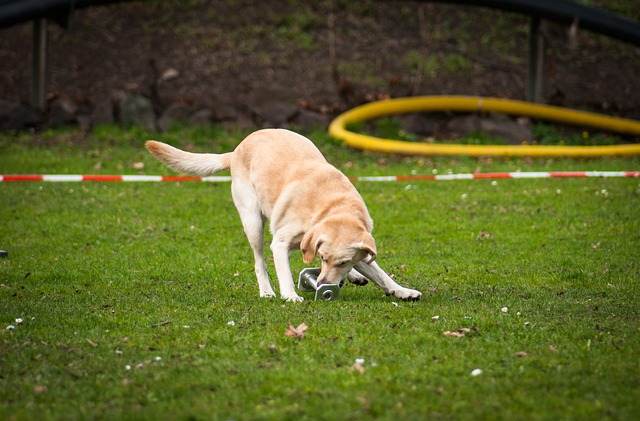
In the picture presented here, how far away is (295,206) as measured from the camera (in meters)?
7.50

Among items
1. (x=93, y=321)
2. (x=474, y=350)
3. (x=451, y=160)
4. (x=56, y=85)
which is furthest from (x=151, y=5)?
(x=474, y=350)

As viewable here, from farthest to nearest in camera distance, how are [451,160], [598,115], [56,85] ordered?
1. [56,85]
2. [598,115]
3. [451,160]

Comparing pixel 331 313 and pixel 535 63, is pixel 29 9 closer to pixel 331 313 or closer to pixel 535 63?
pixel 535 63

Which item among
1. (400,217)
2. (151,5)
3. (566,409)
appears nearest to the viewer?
(566,409)

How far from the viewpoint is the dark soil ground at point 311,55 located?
71.8 ft

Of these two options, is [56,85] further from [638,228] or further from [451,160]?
[638,228]

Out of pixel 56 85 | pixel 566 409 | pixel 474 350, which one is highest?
pixel 566 409

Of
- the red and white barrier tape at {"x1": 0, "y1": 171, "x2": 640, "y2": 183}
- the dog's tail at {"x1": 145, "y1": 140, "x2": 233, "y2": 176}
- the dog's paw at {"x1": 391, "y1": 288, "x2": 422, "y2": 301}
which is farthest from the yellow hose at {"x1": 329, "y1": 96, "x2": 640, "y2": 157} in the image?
the dog's paw at {"x1": 391, "y1": 288, "x2": 422, "y2": 301}

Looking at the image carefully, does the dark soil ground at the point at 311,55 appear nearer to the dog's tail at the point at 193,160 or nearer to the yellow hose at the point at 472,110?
the yellow hose at the point at 472,110

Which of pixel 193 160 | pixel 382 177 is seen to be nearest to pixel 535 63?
pixel 382 177

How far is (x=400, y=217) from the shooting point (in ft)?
37.8

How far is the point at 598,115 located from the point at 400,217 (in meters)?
9.70

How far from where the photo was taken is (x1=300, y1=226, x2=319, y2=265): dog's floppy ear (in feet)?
22.9

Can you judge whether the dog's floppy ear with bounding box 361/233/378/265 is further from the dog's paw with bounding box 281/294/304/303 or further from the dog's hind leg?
the dog's hind leg
